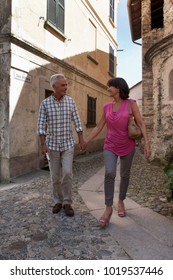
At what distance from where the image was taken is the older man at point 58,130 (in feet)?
11.0

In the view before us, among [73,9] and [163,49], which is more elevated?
[73,9]

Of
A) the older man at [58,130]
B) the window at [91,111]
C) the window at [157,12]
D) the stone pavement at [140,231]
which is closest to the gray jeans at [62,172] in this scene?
the older man at [58,130]

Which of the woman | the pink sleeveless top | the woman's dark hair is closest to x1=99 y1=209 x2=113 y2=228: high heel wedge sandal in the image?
the woman

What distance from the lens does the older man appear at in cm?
336

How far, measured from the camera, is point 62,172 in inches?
137

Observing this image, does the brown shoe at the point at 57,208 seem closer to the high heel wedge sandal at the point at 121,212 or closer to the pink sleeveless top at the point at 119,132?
the high heel wedge sandal at the point at 121,212

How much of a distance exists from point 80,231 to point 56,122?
130cm

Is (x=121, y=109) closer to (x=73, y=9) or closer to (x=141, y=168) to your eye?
(x=141, y=168)

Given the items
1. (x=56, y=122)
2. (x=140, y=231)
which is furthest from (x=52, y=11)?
(x=140, y=231)

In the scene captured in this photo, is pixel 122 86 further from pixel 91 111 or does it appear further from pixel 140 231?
pixel 91 111

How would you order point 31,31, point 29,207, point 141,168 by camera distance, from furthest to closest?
point 141,168, point 31,31, point 29,207

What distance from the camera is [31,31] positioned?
21.2 ft

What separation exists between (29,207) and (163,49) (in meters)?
5.76
